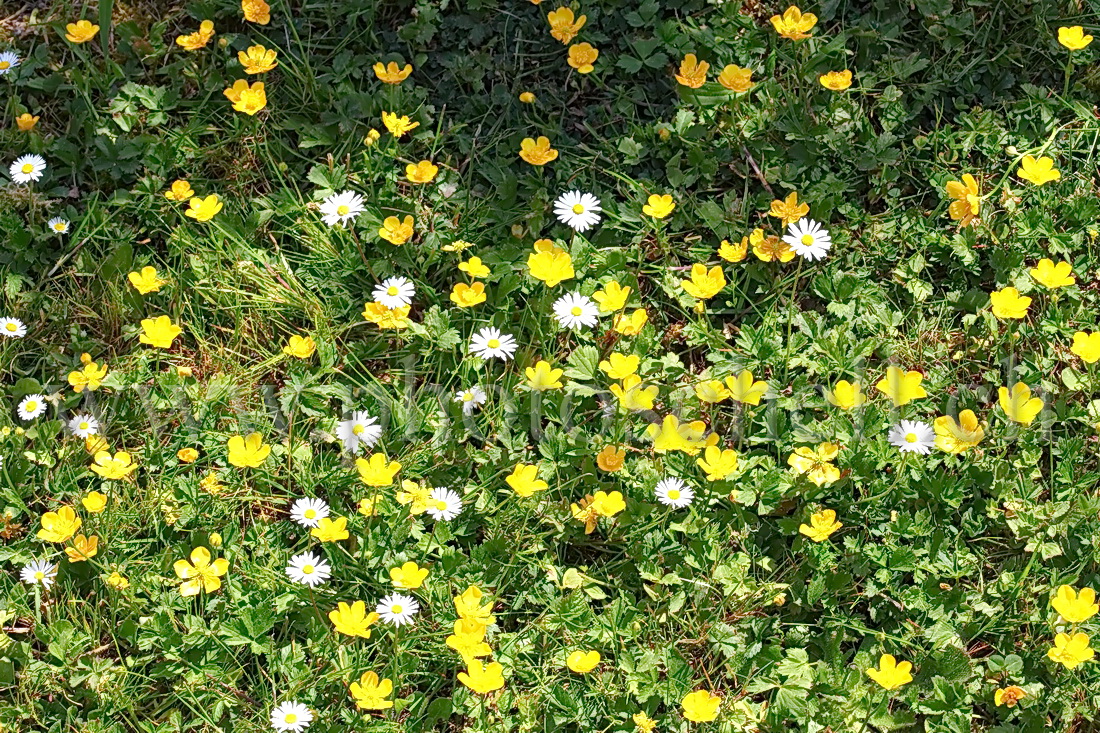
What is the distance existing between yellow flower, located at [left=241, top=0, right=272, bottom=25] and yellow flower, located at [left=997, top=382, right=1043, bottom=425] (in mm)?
2227

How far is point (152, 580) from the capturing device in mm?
2631

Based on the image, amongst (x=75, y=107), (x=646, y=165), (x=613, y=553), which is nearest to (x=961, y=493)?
(x=613, y=553)

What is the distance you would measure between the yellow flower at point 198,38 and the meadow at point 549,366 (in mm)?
38

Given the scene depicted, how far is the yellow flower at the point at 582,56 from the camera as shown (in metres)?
3.21

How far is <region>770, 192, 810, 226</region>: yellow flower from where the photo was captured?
118 inches

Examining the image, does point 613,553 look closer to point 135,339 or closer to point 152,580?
point 152,580

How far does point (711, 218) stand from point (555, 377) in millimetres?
670

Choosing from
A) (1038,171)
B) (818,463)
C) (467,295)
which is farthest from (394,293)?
(1038,171)

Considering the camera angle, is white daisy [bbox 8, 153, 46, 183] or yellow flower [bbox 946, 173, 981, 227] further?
white daisy [bbox 8, 153, 46, 183]

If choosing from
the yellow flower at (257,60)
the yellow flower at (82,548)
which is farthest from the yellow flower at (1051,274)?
the yellow flower at (82,548)

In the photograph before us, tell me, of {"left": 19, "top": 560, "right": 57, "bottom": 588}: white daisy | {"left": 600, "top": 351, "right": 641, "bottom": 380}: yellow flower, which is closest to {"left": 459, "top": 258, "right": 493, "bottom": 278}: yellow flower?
{"left": 600, "top": 351, "right": 641, "bottom": 380}: yellow flower

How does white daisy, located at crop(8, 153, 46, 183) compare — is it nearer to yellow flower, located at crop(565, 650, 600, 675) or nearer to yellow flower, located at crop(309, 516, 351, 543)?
yellow flower, located at crop(309, 516, 351, 543)

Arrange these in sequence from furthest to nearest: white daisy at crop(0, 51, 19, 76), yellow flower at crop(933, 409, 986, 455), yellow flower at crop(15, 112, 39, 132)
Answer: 1. white daisy at crop(0, 51, 19, 76)
2. yellow flower at crop(15, 112, 39, 132)
3. yellow flower at crop(933, 409, 986, 455)

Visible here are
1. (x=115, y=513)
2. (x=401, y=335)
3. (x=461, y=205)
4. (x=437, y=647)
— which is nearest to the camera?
(x=437, y=647)
